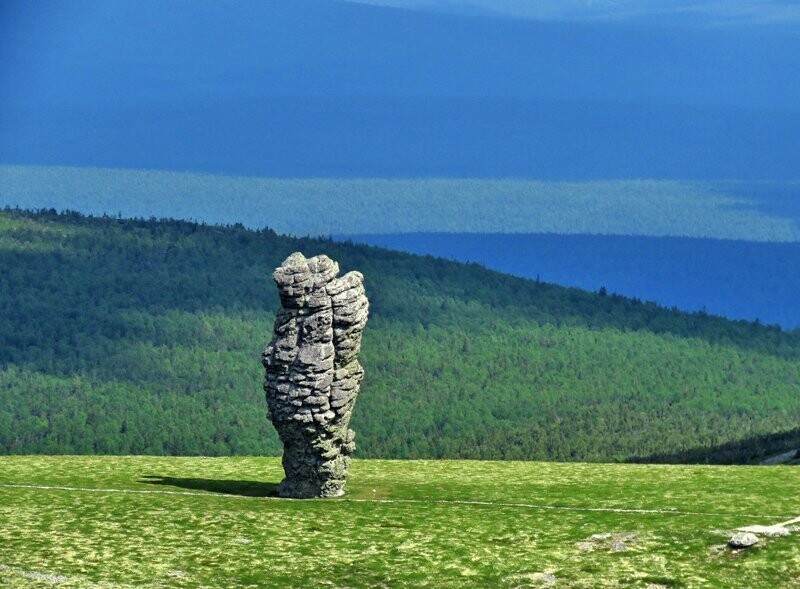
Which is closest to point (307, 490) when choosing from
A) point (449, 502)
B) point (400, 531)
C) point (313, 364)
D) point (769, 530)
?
point (313, 364)

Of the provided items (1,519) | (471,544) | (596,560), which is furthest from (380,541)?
(1,519)

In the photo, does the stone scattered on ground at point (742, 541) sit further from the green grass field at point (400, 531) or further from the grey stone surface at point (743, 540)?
the green grass field at point (400, 531)

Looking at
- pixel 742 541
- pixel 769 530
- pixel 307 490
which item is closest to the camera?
pixel 742 541

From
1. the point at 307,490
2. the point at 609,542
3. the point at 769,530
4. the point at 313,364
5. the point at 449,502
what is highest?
the point at 313,364

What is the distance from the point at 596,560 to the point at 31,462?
91.6 feet

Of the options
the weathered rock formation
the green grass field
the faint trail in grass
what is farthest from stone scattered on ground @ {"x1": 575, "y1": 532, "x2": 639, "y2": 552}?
the weathered rock formation

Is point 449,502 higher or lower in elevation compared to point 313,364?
lower

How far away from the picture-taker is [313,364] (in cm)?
5681

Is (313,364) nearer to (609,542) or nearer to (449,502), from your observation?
(449,502)

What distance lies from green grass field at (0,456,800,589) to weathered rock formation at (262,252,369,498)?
5.05ft

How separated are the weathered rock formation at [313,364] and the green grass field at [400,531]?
5.05ft

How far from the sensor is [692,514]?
173 ft

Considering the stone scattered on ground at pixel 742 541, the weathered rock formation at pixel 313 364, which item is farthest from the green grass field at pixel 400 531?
the weathered rock formation at pixel 313 364

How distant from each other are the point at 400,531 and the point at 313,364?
7.50 meters
